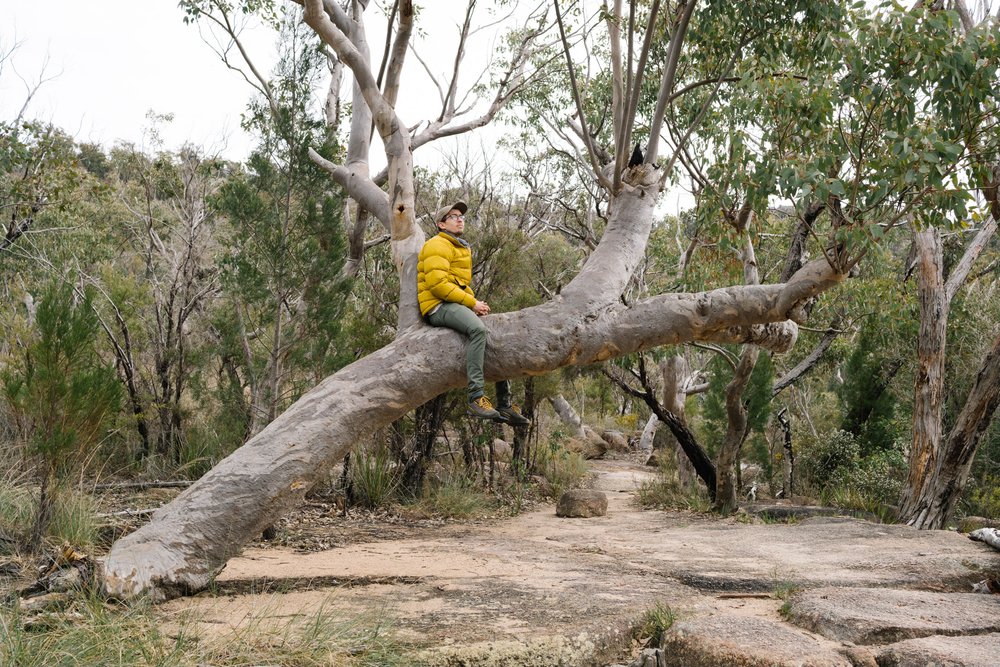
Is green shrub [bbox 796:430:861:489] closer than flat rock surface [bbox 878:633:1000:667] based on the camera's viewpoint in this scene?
No

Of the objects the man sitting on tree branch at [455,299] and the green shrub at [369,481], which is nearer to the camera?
the man sitting on tree branch at [455,299]

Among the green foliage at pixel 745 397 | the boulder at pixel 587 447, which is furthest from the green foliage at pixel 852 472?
the boulder at pixel 587 447

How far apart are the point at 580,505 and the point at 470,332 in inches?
197

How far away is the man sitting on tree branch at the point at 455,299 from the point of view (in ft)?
17.8

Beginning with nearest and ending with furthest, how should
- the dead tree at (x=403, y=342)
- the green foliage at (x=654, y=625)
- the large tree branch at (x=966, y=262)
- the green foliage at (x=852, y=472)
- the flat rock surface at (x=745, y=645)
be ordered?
the flat rock surface at (x=745, y=645)
the green foliage at (x=654, y=625)
the dead tree at (x=403, y=342)
the large tree branch at (x=966, y=262)
the green foliage at (x=852, y=472)

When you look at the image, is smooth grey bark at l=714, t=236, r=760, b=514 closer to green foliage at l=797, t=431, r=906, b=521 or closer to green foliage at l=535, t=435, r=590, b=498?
green foliage at l=797, t=431, r=906, b=521

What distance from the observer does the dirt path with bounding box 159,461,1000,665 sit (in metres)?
4.00

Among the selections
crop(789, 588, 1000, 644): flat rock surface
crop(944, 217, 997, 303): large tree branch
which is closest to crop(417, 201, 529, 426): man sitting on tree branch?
crop(789, 588, 1000, 644): flat rock surface

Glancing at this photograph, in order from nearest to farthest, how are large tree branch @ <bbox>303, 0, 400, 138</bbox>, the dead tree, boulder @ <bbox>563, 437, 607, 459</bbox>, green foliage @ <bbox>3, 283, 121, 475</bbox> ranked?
the dead tree, green foliage @ <bbox>3, 283, 121, 475</bbox>, large tree branch @ <bbox>303, 0, 400, 138</bbox>, boulder @ <bbox>563, 437, 607, 459</bbox>

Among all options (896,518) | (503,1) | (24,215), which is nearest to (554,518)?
(896,518)

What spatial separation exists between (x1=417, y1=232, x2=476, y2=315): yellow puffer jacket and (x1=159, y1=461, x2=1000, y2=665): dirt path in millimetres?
1910

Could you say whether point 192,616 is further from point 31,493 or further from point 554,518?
point 554,518

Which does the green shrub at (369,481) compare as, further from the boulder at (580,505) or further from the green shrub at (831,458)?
the green shrub at (831,458)

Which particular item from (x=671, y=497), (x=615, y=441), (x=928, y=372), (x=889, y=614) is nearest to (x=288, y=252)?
(x=889, y=614)
